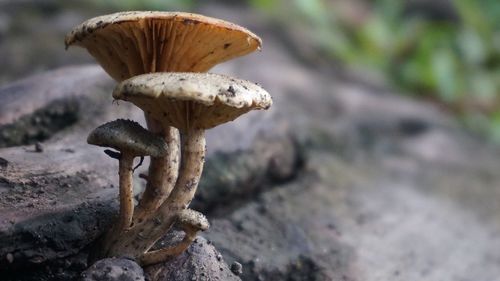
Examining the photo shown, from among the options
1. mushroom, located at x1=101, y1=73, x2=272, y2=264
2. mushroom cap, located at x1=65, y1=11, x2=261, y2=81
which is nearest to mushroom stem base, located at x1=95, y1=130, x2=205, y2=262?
mushroom, located at x1=101, y1=73, x2=272, y2=264

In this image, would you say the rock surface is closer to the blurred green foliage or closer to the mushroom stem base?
the mushroom stem base

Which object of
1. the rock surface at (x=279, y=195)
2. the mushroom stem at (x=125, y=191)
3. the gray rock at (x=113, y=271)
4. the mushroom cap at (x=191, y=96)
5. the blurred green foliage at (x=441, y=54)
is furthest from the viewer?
the blurred green foliage at (x=441, y=54)

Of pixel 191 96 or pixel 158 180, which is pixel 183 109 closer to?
pixel 191 96

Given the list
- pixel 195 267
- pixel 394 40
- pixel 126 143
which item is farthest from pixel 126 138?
pixel 394 40

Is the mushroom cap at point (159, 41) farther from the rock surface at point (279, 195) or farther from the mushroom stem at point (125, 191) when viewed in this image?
the rock surface at point (279, 195)

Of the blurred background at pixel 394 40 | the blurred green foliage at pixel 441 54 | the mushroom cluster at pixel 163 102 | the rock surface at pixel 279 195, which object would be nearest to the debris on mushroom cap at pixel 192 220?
the mushroom cluster at pixel 163 102

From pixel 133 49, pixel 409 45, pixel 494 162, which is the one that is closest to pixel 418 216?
pixel 494 162
